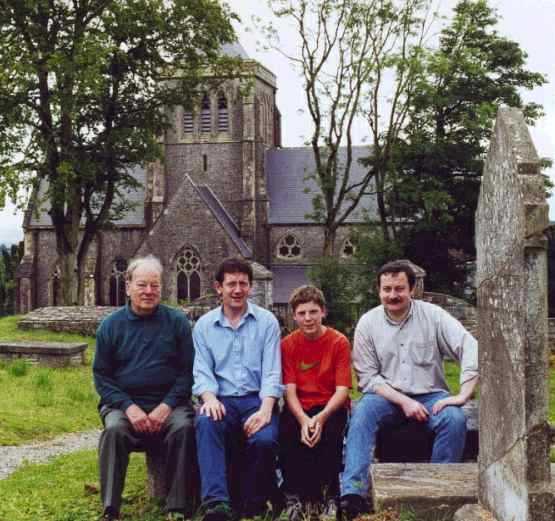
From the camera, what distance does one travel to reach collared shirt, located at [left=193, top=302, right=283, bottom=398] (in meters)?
6.34

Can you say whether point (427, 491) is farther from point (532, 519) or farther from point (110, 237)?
point (110, 237)

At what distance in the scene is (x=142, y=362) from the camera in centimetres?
645

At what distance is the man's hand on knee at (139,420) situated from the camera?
20.2 feet

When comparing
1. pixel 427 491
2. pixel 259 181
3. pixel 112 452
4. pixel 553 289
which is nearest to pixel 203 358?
pixel 112 452

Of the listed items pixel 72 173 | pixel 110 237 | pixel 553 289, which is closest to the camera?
pixel 72 173

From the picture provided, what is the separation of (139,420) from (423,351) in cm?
193

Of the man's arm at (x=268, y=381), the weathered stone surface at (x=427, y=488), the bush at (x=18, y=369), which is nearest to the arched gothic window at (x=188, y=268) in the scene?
the bush at (x=18, y=369)

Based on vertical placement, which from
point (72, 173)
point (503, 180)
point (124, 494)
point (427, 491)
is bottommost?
point (124, 494)

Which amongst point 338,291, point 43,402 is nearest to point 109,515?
point 43,402

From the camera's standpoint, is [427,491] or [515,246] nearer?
[515,246]

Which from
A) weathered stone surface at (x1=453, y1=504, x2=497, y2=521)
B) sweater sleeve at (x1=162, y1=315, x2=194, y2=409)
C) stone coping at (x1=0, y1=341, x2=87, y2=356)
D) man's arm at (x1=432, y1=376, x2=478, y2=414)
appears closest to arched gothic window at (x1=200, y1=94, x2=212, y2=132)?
stone coping at (x1=0, y1=341, x2=87, y2=356)

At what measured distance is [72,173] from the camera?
26016 mm

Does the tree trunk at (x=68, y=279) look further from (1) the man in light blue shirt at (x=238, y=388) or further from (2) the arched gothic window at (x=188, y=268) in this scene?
(1) the man in light blue shirt at (x=238, y=388)

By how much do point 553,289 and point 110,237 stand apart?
20140 mm
